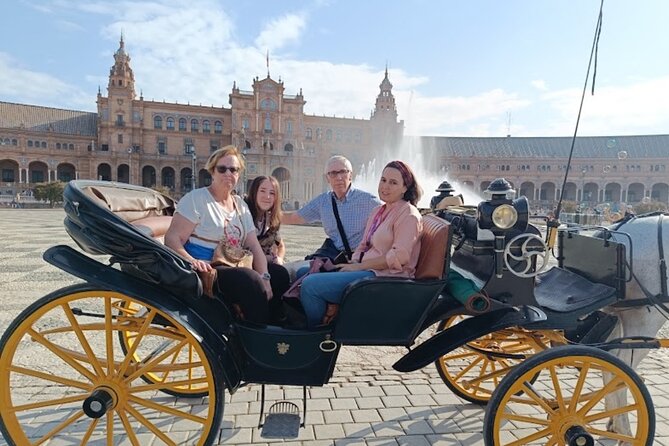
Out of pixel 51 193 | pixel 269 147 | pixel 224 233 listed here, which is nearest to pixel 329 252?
pixel 224 233

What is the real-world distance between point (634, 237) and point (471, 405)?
1.62 meters

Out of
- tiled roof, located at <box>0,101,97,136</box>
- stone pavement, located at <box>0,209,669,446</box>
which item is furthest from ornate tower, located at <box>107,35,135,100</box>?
stone pavement, located at <box>0,209,669,446</box>

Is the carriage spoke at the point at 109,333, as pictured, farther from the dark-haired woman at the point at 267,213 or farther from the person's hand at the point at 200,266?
the dark-haired woman at the point at 267,213

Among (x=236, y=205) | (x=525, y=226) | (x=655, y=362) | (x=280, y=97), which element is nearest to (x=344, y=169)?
(x=236, y=205)

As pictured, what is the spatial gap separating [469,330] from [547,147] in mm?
79161

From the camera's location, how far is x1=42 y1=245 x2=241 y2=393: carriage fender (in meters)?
2.02

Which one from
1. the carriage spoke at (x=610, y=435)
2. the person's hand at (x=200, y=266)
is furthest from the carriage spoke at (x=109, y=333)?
the carriage spoke at (x=610, y=435)

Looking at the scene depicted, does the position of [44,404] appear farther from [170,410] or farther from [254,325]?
[254,325]

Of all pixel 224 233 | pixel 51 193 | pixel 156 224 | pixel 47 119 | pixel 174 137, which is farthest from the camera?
pixel 174 137

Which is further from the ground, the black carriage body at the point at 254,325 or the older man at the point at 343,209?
the older man at the point at 343,209

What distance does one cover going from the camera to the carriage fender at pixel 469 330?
7.13 feet

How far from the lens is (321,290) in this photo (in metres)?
2.27

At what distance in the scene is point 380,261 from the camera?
7.62 feet

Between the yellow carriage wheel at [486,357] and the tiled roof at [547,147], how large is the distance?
70.4 metres
